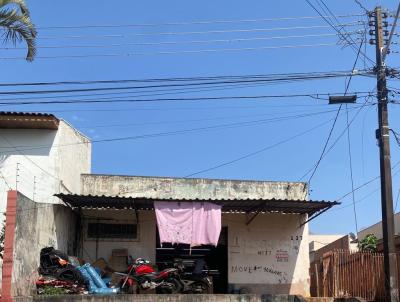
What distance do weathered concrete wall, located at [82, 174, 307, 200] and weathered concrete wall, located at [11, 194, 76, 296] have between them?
112 inches

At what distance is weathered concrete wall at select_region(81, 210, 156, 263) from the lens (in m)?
21.5

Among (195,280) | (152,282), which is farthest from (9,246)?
(195,280)

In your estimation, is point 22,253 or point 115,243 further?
point 115,243

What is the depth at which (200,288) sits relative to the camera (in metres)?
19.2


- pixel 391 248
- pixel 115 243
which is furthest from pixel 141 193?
pixel 391 248

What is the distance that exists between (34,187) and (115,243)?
398 centimetres

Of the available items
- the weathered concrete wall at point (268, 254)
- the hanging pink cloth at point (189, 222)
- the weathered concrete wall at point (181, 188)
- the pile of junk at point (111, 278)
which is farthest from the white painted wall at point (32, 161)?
the weathered concrete wall at point (268, 254)

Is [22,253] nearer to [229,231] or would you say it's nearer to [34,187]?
[34,187]

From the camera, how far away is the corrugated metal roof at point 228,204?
757 inches

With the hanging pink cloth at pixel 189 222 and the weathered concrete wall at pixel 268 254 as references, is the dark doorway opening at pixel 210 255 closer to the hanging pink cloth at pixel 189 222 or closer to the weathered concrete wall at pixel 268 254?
the weathered concrete wall at pixel 268 254

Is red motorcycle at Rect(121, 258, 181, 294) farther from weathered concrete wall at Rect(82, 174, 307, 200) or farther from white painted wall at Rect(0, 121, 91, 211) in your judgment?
weathered concrete wall at Rect(82, 174, 307, 200)

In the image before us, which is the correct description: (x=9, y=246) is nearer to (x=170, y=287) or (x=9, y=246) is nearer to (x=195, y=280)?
(x=170, y=287)

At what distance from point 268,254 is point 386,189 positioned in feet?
24.3

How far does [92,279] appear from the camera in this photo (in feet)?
58.7
